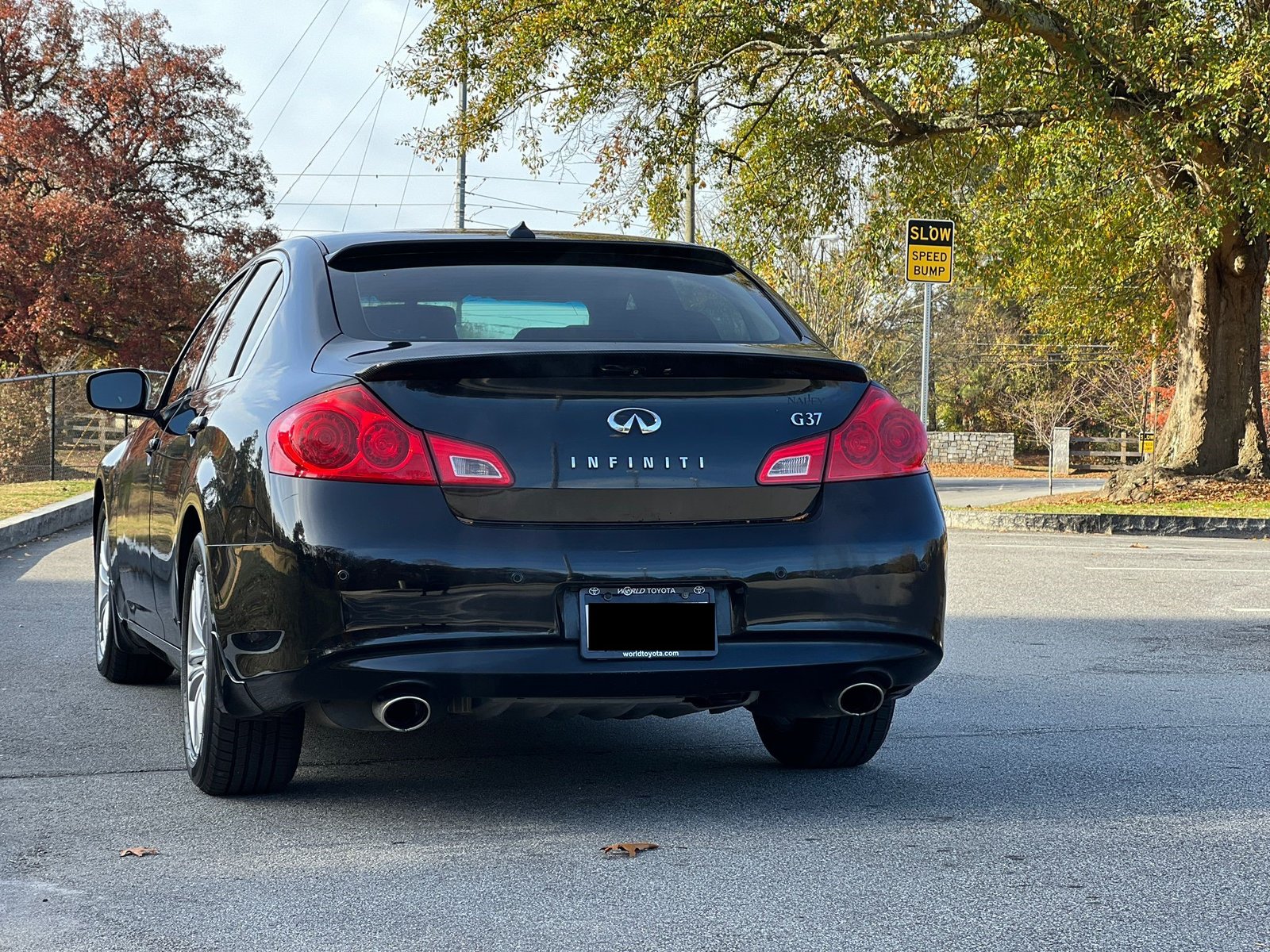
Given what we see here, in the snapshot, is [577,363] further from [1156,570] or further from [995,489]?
[995,489]

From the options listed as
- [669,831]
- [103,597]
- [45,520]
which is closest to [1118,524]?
[45,520]

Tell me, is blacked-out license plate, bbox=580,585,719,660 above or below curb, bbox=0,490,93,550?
above

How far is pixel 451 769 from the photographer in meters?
5.08

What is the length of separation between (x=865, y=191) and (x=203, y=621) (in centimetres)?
1847

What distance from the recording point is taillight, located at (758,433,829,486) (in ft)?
14.1

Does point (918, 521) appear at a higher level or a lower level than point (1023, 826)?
higher

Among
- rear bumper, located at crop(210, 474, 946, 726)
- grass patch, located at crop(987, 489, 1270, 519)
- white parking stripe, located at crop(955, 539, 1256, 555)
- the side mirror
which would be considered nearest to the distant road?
grass patch, located at crop(987, 489, 1270, 519)

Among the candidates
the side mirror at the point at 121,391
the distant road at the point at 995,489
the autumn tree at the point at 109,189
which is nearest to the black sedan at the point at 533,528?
the side mirror at the point at 121,391

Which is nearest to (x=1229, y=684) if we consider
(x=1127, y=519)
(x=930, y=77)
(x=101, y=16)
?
(x=1127, y=519)

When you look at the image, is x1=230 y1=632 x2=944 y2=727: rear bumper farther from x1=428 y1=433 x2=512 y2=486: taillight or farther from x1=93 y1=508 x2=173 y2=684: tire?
x1=93 y1=508 x2=173 y2=684: tire

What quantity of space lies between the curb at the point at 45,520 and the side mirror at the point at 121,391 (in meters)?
7.17

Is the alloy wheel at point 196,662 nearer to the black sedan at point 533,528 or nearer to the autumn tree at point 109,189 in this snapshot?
the black sedan at point 533,528

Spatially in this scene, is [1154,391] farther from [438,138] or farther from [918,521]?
[918,521]

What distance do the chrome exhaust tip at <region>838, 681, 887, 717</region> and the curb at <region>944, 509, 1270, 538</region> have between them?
13.1 metres
